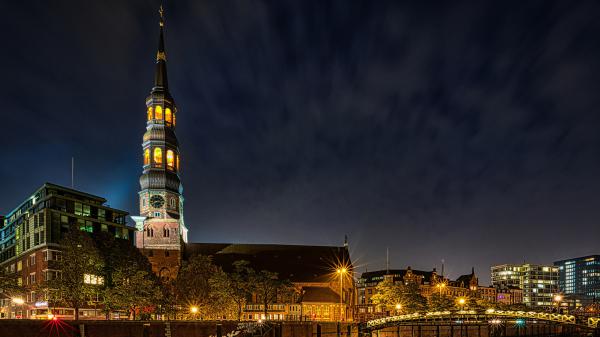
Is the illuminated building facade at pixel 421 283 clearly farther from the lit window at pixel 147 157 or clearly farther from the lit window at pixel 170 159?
the lit window at pixel 147 157

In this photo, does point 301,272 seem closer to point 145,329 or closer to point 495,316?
point 495,316

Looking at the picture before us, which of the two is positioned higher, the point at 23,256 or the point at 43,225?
the point at 43,225

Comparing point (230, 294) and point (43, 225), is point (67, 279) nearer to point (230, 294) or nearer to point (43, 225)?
point (43, 225)

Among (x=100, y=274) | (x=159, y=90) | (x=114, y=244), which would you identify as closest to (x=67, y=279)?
(x=100, y=274)

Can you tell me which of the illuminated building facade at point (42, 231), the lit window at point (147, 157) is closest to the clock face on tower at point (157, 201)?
the lit window at point (147, 157)

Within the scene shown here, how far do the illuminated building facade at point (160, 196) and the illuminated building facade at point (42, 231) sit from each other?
7.96 metres

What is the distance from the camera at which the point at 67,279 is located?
55031mm

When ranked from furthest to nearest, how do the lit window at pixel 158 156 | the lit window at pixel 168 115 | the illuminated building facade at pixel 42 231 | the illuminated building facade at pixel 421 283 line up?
the illuminated building facade at pixel 421 283
the lit window at pixel 168 115
the lit window at pixel 158 156
the illuminated building facade at pixel 42 231

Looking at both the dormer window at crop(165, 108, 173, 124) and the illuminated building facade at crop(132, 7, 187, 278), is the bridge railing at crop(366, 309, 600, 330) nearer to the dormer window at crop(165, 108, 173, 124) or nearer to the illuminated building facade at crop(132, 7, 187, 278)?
the illuminated building facade at crop(132, 7, 187, 278)

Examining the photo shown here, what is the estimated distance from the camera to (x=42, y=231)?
6306 cm

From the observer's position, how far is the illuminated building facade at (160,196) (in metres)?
85.6

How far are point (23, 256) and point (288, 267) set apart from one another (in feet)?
181

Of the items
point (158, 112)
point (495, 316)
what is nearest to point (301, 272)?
point (158, 112)

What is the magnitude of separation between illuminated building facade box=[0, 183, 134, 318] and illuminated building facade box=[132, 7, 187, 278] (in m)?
7.96
